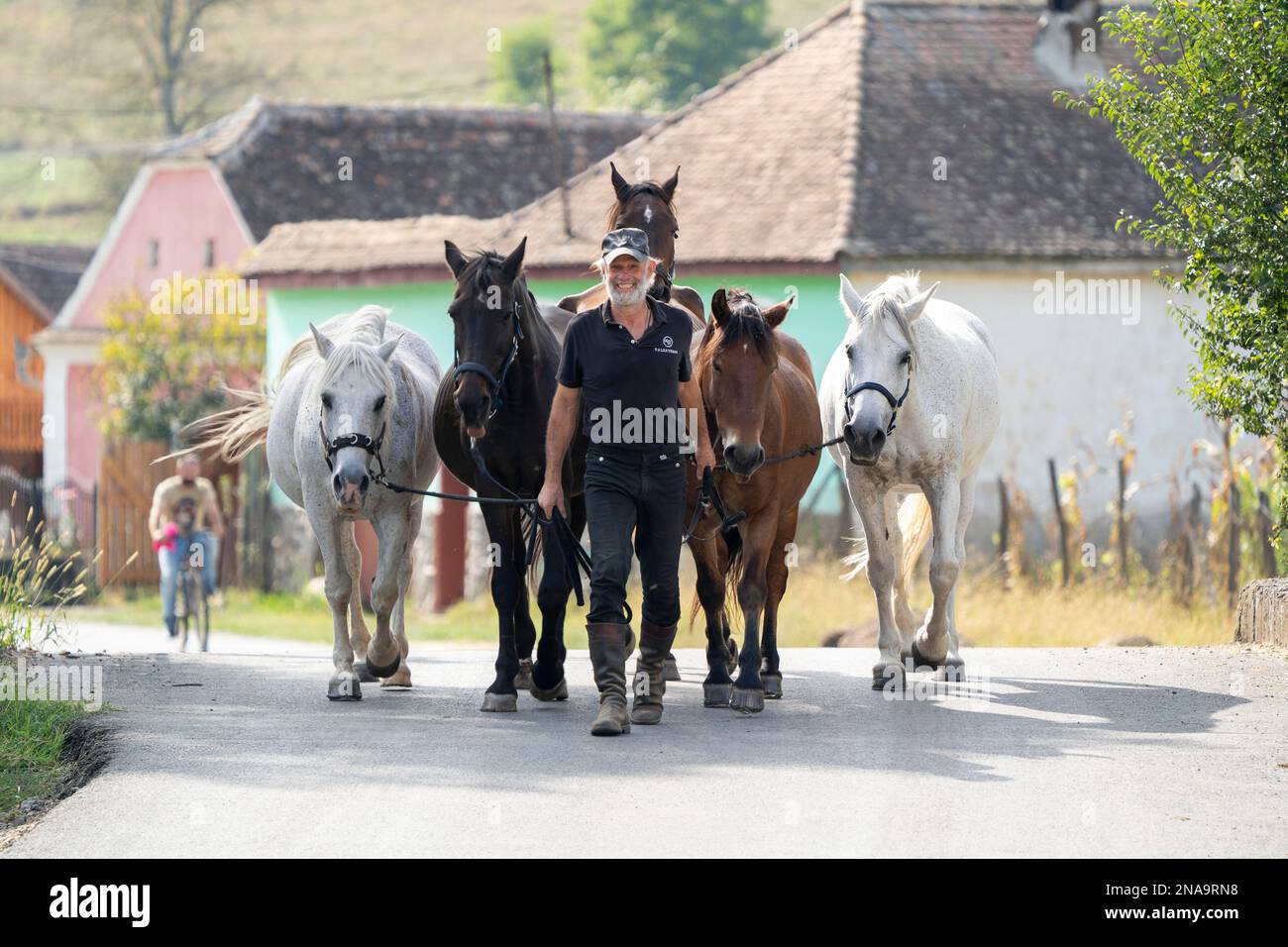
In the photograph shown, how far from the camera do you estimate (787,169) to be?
24688 mm

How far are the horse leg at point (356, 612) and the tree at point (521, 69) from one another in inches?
3082

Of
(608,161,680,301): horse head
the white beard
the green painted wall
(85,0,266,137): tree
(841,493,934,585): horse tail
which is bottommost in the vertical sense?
(841,493,934,585): horse tail

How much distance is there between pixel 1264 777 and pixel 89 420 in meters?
34.1

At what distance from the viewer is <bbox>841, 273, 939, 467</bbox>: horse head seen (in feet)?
32.7

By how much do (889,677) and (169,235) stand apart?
29.3 m

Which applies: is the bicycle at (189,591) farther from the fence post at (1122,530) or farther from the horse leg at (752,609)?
the horse leg at (752,609)

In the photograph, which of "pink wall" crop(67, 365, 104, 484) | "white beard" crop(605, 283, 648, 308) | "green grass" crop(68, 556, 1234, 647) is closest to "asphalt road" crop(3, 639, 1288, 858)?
"white beard" crop(605, 283, 648, 308)

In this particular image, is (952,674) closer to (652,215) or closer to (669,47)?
(652,215)

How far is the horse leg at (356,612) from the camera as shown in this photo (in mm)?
10805

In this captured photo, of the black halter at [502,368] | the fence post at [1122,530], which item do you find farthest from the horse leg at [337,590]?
the fence post at [1122,530]

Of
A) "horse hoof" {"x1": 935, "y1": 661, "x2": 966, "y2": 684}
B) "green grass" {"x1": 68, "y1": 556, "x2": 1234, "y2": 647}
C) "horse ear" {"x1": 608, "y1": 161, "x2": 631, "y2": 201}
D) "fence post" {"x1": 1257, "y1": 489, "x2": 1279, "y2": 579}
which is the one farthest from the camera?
"fence post" {"x1": 1257, "y1": 489, "x2": 1279, "y2": 579}

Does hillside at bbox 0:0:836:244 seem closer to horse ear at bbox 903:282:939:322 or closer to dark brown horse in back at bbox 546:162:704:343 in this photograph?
dark brown horse in back at bbox 546:162:704:343

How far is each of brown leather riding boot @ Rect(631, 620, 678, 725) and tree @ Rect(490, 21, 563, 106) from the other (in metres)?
80.0
